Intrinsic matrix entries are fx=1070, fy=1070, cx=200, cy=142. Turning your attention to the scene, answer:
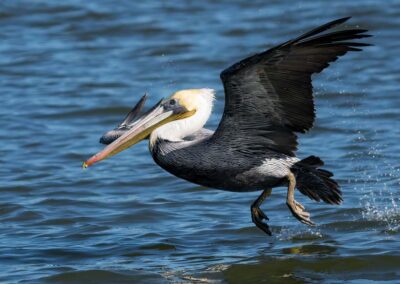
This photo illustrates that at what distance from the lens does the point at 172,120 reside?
711cm

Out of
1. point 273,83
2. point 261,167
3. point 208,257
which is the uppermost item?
point 273,83

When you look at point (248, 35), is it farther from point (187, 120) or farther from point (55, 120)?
point (187, 120)

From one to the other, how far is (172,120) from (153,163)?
2436 millimetres

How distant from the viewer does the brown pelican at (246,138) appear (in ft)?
21.5

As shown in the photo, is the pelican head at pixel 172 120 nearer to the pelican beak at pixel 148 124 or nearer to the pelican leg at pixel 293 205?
the pelican beak at pixel 148 124

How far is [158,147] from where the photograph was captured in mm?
Result: 6914

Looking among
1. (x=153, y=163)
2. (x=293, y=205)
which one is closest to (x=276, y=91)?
(x=293, y=205)

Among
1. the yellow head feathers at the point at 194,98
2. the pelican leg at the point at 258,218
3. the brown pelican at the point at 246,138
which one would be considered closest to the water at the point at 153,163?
the pelican leg at the point at 258,218

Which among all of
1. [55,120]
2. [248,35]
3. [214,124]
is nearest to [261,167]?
[214,124]

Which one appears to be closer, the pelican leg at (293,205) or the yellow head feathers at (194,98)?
the pelican leg at (293,205)

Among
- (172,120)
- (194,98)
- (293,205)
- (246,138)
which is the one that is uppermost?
(194,98)

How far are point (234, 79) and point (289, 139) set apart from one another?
739 millimetres

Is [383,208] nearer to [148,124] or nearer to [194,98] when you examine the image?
[194,98]

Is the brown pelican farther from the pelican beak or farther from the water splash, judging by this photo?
the water splash
